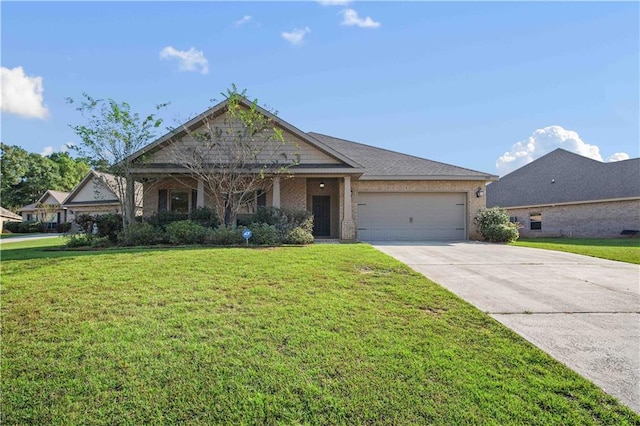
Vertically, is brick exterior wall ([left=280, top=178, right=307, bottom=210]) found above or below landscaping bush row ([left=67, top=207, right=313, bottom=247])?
above

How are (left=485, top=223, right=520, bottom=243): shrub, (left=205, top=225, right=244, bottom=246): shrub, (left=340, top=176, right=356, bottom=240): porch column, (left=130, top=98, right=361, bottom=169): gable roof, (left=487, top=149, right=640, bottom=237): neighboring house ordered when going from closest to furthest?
(left=205, top=225, right=244, bottom=246): shrub
(left=130, top=98, right=361, bottom=169): gable roof
(left=340, top=176, right=356, bottom=240): porch column
(left=485, top=223, right=520, bottom=243): shrub
(left=487, top=149, right=640, bottom=237): neighboring house

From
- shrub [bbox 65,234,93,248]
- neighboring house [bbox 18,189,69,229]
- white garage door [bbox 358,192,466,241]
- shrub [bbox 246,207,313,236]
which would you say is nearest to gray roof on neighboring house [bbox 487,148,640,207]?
white garage door [bbox 358,192,466,241]

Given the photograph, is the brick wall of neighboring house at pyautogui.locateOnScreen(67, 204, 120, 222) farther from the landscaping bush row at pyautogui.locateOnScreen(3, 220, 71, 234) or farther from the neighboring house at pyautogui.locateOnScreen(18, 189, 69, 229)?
the neighboring house at pyautogui.locateOnScreen(18, 189, 69, 229)

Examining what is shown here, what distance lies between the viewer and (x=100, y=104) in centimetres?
1170

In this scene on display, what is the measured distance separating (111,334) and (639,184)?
25750 mm

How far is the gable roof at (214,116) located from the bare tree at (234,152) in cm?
8

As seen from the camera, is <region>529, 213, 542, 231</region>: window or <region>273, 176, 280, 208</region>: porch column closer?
<region>273, 176, 280, 208</region>: porch column

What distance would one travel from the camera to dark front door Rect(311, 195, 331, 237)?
15992 mm

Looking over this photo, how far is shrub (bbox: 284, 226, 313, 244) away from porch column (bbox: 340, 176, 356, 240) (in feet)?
8.68

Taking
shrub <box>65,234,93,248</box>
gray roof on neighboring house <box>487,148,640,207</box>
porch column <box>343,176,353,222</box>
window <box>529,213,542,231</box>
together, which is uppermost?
gray roof on neighboring house <box>487,148,640,207</box>

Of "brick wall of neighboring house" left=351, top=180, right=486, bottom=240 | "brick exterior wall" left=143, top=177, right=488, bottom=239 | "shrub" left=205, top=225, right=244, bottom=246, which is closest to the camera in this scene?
"shrub" left=205, top=225, right=244, bottom=246

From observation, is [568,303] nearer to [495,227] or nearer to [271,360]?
[271,360]

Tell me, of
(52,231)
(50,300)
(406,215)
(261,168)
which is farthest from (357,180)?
(52,231)

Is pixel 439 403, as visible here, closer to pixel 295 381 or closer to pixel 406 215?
pixel 295 381
